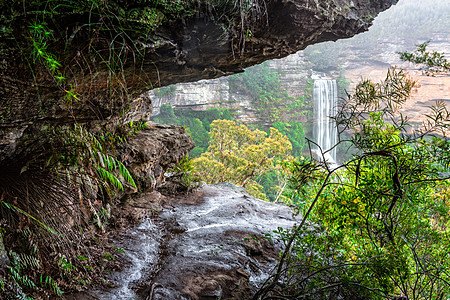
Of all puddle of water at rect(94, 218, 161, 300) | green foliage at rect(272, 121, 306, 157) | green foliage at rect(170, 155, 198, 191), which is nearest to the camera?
puddle of water at rect(94, 218, 161, 300)

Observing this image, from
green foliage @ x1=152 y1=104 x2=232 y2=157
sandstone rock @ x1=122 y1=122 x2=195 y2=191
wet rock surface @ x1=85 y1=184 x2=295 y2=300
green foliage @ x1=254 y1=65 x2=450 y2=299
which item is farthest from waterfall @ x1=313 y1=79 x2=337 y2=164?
green foliage @ x1=254 y1=65 x2=450 y2=299

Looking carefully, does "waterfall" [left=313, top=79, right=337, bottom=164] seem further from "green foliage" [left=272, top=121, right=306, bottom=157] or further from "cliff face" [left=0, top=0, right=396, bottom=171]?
"cliff face" [left=0, top=0, right=396, bottom=171]

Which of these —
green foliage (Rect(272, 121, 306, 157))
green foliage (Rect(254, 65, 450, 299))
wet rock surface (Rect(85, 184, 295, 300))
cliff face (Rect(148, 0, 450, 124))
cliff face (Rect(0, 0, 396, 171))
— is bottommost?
green foliage (Rect(272, 121, 306, 157))

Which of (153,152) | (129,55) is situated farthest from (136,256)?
(129,55)

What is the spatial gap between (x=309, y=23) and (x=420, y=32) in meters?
45.1

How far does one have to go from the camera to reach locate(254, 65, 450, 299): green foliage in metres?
2.00

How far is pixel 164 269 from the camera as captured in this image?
277cm

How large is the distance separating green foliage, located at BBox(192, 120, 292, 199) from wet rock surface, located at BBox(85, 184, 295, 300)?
25.8 feet

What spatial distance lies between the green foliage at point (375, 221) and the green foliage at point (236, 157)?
10.00 metres

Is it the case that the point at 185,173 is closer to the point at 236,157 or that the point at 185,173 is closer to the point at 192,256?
the point at 192,256

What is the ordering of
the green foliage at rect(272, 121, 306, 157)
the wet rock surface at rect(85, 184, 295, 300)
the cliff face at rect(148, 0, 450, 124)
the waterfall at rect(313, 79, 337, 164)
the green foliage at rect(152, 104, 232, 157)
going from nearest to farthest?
the wet rock surface at rect(85, 184, 295, 300)
the green foliage at rect(152, 104, 232, 157)
the waterfall at rect(313, 79, 337, 164)
the cliff face at rect(148, 0, 450, 124)
the green foliage at rect(272, 121, 306, 157)

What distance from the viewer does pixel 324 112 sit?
89.8ft

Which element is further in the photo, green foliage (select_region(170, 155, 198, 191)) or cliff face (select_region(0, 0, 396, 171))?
green foliage (select_region(170, 155, 198, 191))

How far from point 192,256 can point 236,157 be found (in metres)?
10.9
